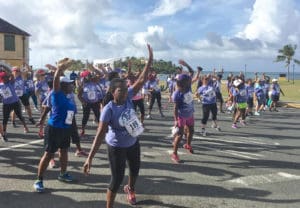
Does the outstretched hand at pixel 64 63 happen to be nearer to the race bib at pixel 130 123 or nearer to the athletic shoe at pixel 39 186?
the race bib at pixel 130 123

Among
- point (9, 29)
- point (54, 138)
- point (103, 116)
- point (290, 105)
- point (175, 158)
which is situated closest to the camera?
point (103, 116)

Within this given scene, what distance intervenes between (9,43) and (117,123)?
45.0 m

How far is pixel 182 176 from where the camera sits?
7434 mm

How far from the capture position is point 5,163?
829cm

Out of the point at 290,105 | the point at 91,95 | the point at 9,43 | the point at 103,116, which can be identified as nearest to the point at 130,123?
the point at 103,116

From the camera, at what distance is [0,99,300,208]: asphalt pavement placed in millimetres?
6055

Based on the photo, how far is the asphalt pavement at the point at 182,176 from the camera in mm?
6055

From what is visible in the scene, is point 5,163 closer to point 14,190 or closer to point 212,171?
point 14,190

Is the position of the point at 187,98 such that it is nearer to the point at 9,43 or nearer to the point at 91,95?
the point at 91,95

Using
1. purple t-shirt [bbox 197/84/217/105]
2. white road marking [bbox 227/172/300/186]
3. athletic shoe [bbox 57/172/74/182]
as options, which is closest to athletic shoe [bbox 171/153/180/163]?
white road marking [bbox 227/172/300/186]

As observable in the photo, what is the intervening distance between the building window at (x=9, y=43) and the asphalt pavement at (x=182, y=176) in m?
37.4

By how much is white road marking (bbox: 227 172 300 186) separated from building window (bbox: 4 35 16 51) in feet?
143

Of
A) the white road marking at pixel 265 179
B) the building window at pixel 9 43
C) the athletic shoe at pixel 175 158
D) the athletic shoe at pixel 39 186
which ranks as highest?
the building window at pixel 9 43

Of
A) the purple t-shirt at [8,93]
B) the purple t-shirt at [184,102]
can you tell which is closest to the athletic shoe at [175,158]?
the purple t-shirt at [184,102]
